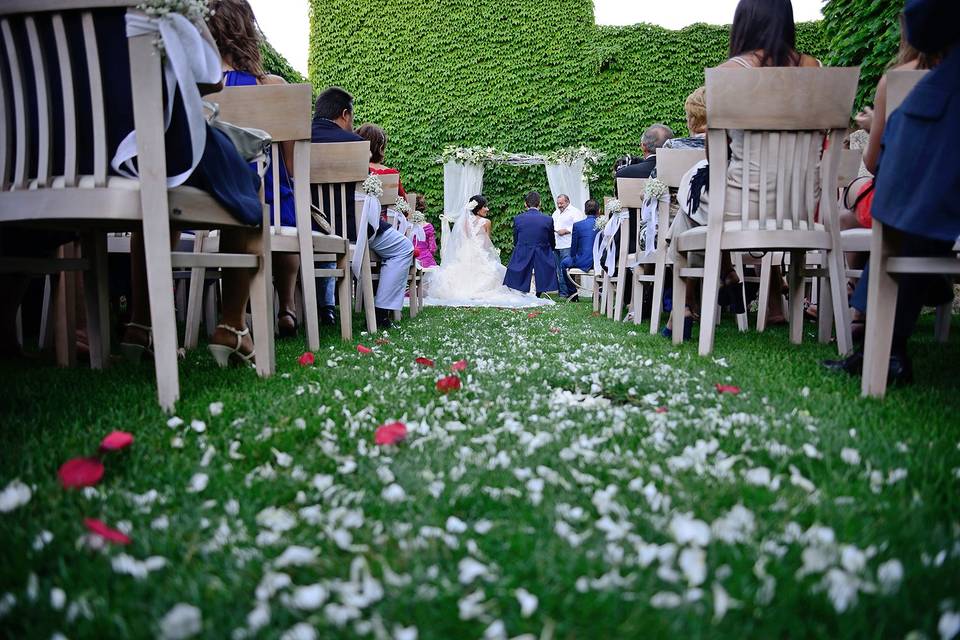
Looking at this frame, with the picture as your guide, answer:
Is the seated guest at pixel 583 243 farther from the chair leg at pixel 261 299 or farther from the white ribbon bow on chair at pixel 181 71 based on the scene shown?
the white ribbon bow on chair at pixel 181 71

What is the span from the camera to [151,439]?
1.63 metres

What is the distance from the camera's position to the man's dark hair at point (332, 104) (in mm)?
5086

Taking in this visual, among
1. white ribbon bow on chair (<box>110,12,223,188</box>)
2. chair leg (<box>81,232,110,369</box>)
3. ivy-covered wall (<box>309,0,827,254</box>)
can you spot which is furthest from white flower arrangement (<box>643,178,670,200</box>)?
ivy-covered wall (<box>309,0,827,254</box>)

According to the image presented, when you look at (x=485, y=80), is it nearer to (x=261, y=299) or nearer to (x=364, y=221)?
(x=364, y=221)

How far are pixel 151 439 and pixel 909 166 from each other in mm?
2132

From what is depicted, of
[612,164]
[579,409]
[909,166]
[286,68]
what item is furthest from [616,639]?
[612,164]

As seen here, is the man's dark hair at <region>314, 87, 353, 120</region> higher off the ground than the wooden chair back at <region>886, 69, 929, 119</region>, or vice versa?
the man's dark hair at <region>314, 87, 353, 120</region>

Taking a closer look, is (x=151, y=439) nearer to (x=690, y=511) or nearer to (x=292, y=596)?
(x=292, y=596)

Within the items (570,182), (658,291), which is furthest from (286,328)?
(570,182)

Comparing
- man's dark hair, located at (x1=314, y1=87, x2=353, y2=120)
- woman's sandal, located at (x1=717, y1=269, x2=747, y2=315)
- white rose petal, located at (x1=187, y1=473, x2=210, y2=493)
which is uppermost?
man's dark hair, located at (x1=314, y1=87, x2=353, y2=120)

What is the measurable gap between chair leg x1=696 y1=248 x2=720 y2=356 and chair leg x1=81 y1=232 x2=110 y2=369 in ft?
8.54

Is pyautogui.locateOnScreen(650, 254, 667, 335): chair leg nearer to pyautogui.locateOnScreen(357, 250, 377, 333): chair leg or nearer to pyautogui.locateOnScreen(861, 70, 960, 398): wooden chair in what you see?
pyautogui.locateOnScreen(357, 250, 377, 333): chair leg

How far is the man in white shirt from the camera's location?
12.9m

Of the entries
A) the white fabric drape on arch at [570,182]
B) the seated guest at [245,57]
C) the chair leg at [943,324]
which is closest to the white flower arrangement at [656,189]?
the chair leg at [943,324]
